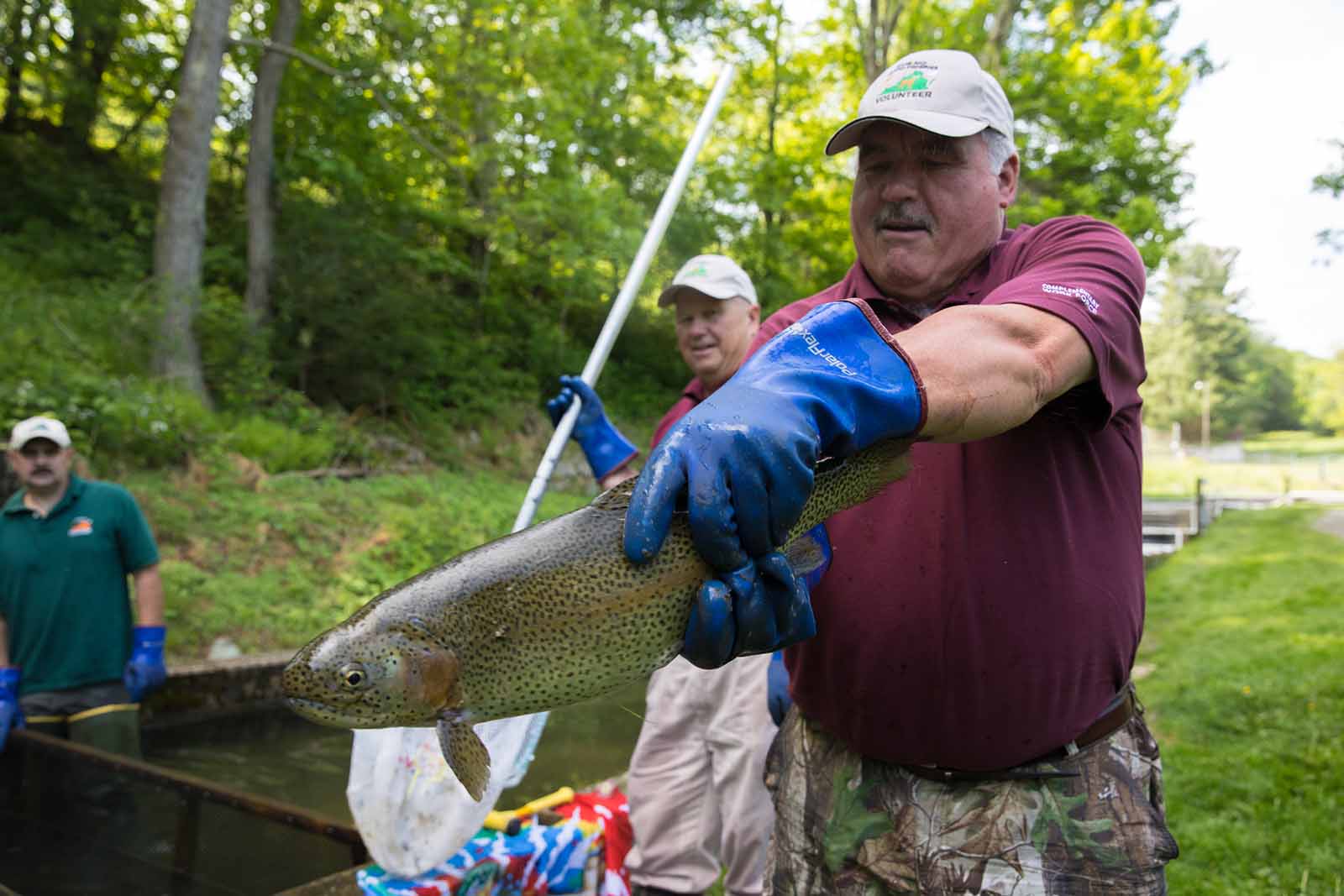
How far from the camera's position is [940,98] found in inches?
80.2

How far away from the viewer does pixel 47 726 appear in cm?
571

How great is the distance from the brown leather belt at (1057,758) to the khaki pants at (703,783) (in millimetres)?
1981

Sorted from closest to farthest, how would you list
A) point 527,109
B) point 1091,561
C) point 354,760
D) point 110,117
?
point 1091,561 → point 354,760 → point 527,109 → point 110,117

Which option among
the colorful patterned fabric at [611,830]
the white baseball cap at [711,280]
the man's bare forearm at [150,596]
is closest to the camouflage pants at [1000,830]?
the colorful patterned fabric at [611,830]

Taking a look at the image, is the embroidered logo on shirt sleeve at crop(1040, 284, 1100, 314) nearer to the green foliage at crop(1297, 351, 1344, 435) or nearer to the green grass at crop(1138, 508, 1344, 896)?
the green grass at crop(1138, 508, 1344, 896)

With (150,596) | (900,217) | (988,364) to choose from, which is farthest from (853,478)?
(150,596)

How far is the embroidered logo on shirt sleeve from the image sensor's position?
1.63 metres

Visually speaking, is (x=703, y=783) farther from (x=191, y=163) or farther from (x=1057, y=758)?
(x=191, y=163)

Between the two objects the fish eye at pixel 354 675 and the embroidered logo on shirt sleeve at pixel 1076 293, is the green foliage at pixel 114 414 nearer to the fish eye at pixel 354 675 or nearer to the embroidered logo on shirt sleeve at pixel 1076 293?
the fish eye at pixel 354 675

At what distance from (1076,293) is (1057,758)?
1.05 meters

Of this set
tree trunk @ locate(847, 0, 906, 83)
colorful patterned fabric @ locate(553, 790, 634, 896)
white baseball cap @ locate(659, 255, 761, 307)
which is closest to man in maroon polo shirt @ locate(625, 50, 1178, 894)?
colorful patterned fabric @ locate(553, 790, 634, 896)

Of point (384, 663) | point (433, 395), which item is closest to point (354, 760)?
point (384, 663)

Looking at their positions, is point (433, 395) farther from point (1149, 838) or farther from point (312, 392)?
point (1149, 838)

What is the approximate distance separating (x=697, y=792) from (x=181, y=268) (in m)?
12.2
